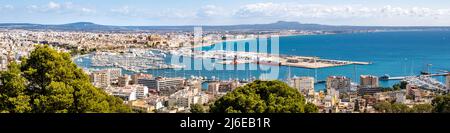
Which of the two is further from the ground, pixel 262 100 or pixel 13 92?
pixel 13 92

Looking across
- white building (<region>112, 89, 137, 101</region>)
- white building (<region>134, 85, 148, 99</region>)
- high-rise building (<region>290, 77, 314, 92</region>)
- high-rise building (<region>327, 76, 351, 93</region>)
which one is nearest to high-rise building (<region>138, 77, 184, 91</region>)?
white building (<region>134, 85, 148, 99</region>)

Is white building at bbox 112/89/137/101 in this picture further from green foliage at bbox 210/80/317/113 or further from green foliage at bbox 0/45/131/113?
green foliage at bbox 0/45/131/113

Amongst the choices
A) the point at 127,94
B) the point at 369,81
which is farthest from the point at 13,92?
the point at 369,81

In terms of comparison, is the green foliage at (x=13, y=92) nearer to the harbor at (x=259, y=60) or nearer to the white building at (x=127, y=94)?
the white building at (x=127, y=94)

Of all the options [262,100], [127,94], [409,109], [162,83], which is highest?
[262,100]

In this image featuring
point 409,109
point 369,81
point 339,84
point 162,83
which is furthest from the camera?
point 369,81

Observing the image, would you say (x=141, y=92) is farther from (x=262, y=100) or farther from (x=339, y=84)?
(x=262, y=100)
